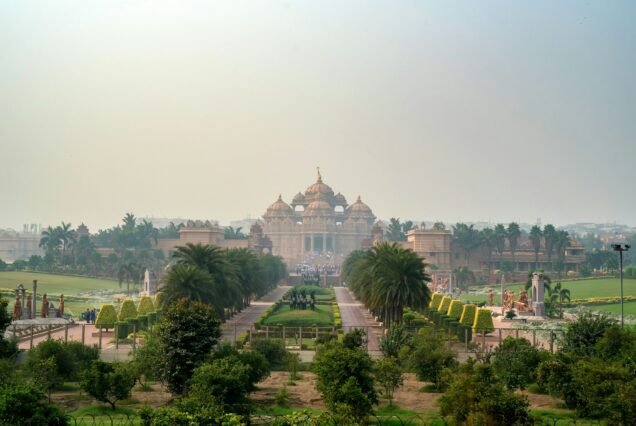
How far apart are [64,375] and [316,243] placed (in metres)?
130

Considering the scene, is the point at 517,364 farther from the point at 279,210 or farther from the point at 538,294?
the point at 279,210

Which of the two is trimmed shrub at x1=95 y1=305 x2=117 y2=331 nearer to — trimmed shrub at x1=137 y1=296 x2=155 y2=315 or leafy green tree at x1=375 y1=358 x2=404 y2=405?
trimmed shrub at x1=137 y1=296 x2=155 y2=315

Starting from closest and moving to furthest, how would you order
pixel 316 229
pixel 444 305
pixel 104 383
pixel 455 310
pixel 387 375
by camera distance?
1. pixel 104 383
2. pixel 387 375
3. pixel 455 310
4. pixel 444 305
5. pixel 316 229

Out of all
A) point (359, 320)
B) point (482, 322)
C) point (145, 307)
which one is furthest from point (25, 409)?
point (359, 320)

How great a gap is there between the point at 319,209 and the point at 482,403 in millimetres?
134406

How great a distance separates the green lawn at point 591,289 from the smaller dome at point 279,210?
230ft

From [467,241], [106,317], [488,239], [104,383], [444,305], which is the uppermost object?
[488,239]

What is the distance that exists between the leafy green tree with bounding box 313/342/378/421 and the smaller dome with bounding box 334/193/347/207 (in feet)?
466

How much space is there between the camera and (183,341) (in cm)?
2475

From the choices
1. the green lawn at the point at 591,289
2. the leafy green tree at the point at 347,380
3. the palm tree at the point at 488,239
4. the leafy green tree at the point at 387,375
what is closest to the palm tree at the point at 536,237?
the palm tree at the point at 488,239

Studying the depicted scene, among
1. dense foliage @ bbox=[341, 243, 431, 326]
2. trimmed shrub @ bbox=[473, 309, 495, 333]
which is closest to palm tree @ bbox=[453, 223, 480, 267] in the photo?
dense foliage @ bbox=[341, 243, 431, 326]

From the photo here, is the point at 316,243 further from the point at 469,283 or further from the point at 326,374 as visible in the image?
the point at 326,374

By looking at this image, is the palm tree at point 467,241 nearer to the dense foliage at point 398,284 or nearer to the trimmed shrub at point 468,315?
the trimmed shrub at point 468,315

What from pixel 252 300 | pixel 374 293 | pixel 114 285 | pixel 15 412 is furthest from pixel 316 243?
pixel 15 412
